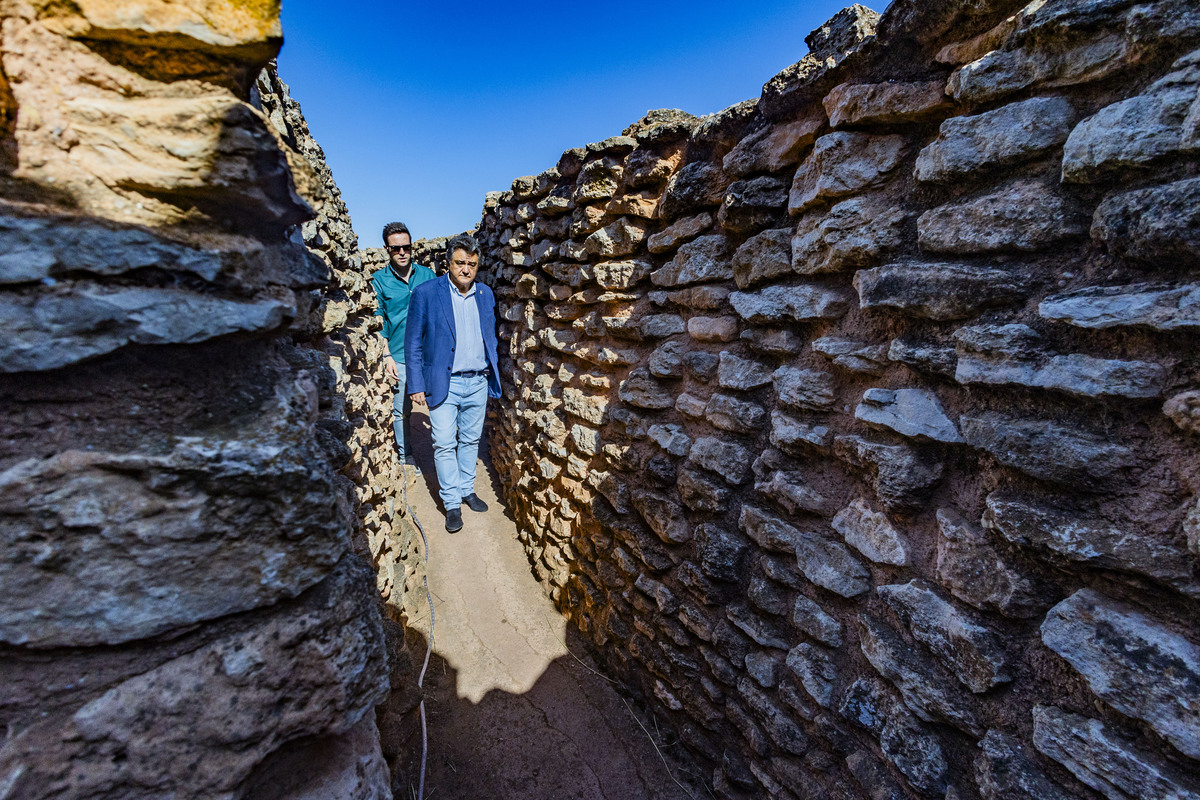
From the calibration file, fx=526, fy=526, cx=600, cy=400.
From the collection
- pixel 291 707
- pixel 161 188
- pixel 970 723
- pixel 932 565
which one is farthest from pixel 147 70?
pixel 970 723

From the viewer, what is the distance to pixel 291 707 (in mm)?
773

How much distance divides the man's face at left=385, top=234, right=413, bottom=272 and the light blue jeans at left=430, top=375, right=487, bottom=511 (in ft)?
4.34

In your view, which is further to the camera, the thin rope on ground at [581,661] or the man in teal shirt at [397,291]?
the man in teal shirt at [397,291]

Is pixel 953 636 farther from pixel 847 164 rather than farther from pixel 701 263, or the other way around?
pixel 701 263

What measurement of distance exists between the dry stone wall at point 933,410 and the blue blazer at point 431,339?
5.21 ft

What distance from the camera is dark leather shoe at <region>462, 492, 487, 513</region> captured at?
3.94 meters

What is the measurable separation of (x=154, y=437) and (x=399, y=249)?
151 inches

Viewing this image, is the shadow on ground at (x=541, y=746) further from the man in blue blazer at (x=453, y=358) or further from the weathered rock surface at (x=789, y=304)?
the weathered rock surface at (x=789, y=304)

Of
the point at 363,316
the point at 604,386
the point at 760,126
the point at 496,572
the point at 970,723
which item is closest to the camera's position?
the point at 970,723

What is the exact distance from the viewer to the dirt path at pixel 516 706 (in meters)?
2.04

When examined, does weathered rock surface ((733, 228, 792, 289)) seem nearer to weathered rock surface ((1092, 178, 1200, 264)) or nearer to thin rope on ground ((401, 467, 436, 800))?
weathered rock surface ((1092, 178, 1200, 264))

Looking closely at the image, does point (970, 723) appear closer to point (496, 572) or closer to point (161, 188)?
point (161, 188)

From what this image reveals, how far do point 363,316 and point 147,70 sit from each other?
8.17 feet

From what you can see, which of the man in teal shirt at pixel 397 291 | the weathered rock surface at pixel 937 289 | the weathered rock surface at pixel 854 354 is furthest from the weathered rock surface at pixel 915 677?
the man in teal shirt at pixel 397 291
